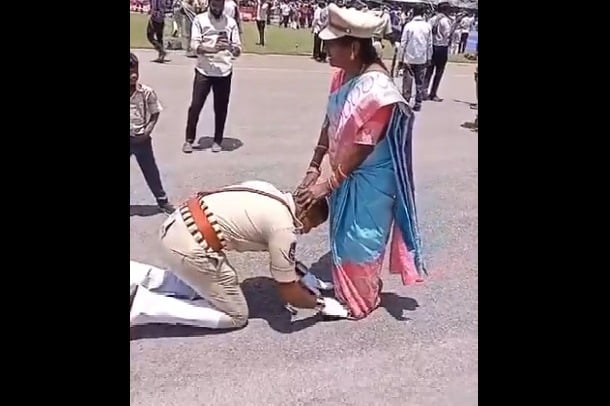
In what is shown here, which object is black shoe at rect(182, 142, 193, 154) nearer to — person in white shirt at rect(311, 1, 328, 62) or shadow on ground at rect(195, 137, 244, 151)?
shadow on ground at rect(195, 137, 244, 151)

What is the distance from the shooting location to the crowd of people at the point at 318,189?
1.95m

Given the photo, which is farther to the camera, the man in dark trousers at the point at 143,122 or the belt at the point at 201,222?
the belt at the point at 201,222

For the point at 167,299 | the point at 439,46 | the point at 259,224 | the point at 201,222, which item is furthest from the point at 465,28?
the point at 167,299

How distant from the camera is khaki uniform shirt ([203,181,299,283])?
1.97 m

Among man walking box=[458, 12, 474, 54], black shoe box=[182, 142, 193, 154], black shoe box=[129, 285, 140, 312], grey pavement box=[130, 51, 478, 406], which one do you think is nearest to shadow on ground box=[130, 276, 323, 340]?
Answer: grey pavement box=[130, 51, 478, 406]

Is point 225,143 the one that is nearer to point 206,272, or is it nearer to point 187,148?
point 187,148

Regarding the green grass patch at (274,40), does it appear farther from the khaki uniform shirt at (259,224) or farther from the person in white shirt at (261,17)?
the khaki uniform shirt at (259,224)

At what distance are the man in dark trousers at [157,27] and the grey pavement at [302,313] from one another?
0.10 ft

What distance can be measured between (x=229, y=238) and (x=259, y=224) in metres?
0.08

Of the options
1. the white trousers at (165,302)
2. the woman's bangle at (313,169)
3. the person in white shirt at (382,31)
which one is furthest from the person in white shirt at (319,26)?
the white trousers at (165,302)
